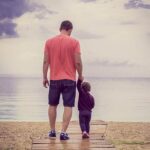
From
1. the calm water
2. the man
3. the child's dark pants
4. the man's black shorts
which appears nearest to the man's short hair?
the man

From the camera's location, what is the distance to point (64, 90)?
14.3ft

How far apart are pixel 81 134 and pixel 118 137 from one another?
5404 mm

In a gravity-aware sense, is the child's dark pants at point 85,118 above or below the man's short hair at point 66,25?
below

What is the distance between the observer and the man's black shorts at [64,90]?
14.2 ft

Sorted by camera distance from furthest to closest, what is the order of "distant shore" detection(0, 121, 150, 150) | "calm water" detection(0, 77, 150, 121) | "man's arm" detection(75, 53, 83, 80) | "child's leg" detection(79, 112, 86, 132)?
"calm water" detection(0, 77, 150, 121), "distant shore" detection(0, 121, 150, 150), "child's leg" detection(79, 112, 86, 132), "man's arm" detection(75, 53, 83, 80)

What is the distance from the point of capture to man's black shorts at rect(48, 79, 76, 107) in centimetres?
433

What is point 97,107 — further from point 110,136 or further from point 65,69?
point 65,69

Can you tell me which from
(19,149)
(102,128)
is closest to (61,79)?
(102,128)

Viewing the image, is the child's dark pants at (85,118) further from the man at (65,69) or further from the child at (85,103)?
the man at (65,69)

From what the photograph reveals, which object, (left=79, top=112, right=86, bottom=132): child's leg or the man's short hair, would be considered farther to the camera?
(left=79, top=112, right=86, bottom=132): child's leg

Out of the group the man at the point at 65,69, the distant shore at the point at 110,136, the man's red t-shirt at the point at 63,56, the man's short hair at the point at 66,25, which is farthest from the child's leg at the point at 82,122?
the distant shore at the point at 110,136

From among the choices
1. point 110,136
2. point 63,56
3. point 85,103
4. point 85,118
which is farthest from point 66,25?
point 110,136

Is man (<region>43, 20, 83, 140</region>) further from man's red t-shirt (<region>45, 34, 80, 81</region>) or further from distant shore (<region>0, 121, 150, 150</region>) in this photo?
distant shore (<region>0, 121, 150, 150</region>)

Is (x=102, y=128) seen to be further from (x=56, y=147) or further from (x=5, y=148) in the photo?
(x=5, y=148)
